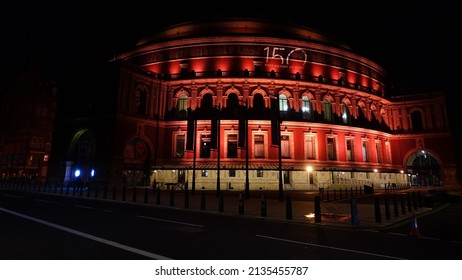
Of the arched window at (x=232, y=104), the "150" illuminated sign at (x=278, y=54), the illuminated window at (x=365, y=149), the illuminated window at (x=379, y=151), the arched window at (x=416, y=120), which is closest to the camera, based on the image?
the arched window at (x=232, y=104)

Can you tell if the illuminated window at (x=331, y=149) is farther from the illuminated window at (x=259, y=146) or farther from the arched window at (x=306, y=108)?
the illuminated window at (x=259, y=146)

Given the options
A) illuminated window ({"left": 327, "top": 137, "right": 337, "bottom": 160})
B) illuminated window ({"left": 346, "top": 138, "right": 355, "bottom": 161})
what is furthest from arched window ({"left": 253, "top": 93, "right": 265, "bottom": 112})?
illuminated window ({"left": 346, "top": 138, "right": 355, "bottom": 161})

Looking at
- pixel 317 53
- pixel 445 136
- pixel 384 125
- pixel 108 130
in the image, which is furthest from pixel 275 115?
pixel 445 136

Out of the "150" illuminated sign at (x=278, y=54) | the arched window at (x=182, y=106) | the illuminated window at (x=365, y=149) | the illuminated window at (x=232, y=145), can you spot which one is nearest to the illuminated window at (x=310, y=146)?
the illuminated window at (x=365, y=149)

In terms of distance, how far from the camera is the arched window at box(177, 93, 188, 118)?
38.1 metres

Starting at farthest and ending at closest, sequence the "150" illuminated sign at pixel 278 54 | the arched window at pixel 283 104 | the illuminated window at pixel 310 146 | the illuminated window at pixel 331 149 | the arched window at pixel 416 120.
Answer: the arched window at pixel 416 120 → the "150" illuminated sign at pixel 278 54 → the illuminated window at pixel 331 149 → the arched window at pixel 283 104 → the illuminated window at pixel 310 146

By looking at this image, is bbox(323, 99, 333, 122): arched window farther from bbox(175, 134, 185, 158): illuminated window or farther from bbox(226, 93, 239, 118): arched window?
bbox(175, 134, 185, 158): illuminated window

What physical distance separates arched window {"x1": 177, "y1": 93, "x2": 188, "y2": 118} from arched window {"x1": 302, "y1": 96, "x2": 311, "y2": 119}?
1657cm

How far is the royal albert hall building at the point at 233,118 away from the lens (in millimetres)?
33625

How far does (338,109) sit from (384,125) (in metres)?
12.9

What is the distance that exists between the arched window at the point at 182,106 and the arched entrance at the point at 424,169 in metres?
38.7

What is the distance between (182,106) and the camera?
3862 cm

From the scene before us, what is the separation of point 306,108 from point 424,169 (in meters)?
25.1

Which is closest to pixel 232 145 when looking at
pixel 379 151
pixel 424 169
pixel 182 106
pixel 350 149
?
pixel 182 106
